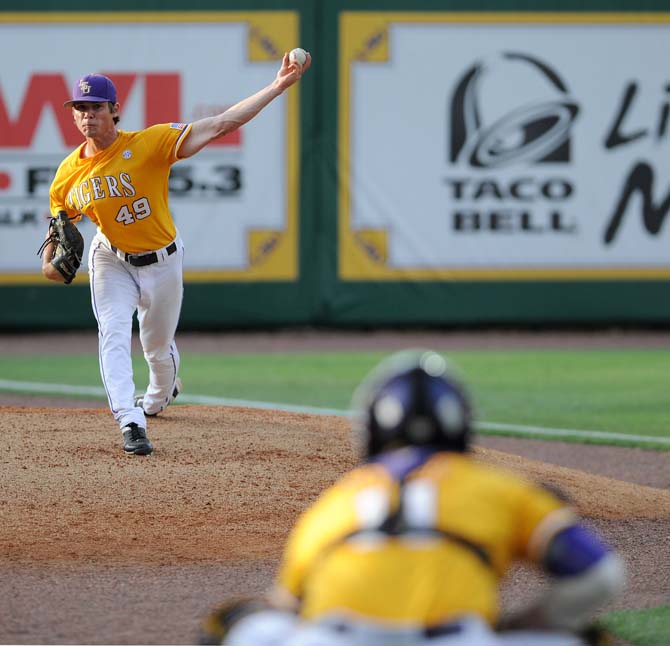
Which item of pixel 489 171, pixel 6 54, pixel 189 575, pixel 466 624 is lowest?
pixel 189 575

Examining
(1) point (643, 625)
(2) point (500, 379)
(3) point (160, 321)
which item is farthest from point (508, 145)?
(1) point (643, 625)

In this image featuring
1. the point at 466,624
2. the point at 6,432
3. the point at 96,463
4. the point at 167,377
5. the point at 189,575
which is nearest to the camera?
the point at 466,624

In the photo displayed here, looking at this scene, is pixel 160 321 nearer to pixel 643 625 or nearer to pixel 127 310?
pixel 127 310

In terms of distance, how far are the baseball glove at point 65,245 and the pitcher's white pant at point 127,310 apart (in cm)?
9

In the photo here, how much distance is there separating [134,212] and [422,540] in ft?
16.4

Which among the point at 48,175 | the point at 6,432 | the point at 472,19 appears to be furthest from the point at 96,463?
the point at 472,19

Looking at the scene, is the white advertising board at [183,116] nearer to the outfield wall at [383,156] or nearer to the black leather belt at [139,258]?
the outfield wall at [383,156]

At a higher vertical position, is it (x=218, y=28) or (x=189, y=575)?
(x=218, y=28)

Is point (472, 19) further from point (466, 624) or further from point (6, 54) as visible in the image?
point (466, 624)

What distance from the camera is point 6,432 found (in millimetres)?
7297

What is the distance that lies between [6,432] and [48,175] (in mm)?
8131

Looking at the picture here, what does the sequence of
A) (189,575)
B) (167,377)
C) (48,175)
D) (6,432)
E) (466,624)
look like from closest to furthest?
(466,624)
(189,575)
(6,432)
(167,377)
(48,175)

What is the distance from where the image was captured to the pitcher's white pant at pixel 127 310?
Result: 7188 millimetres

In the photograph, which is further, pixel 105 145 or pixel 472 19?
pixel 472 19
